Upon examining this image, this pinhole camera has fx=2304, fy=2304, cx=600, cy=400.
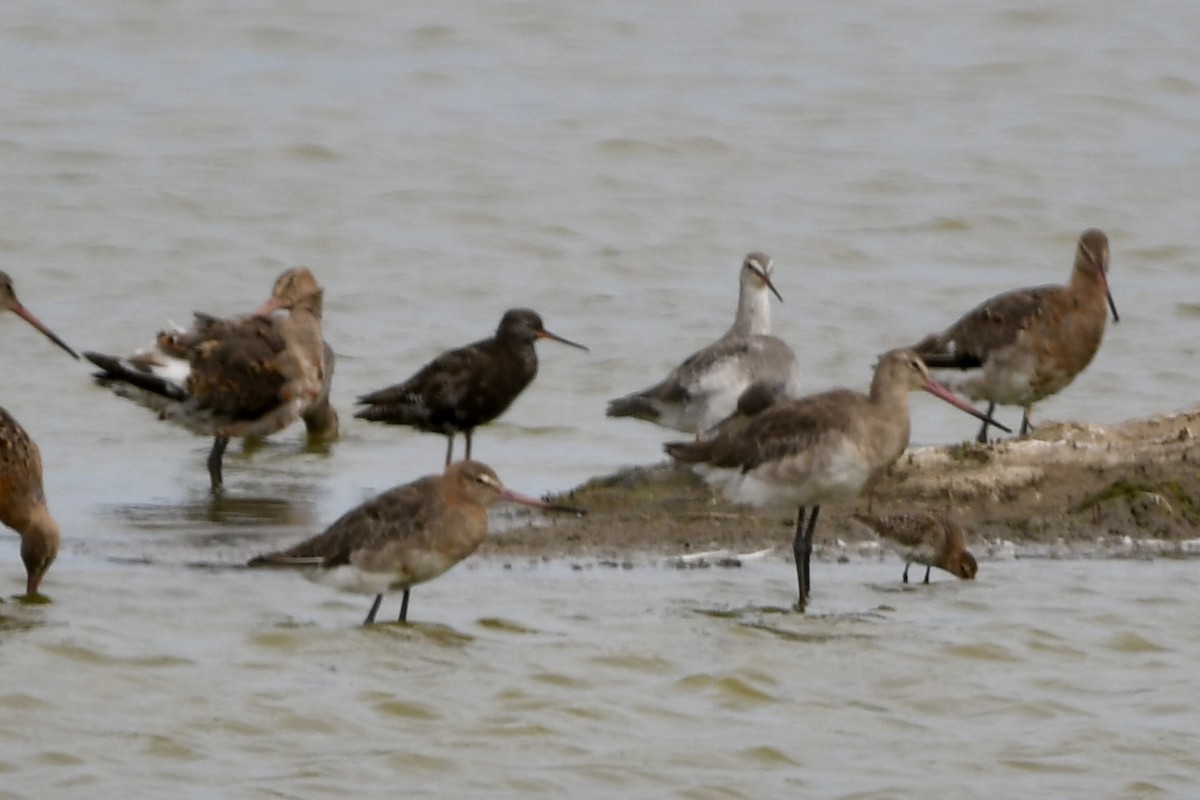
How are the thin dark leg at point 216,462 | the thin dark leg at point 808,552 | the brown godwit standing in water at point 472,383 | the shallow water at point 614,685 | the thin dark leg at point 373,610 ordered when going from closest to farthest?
the shallow water at point 614,685
the thin dark leg at point 373,610
the thin dark leg at point 808,552
the thin dark leg at point 216,462
the brown godwit standing in water at point 472,383

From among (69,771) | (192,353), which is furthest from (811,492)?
(192,353)

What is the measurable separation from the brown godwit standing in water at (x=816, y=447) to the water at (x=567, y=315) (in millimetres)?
397

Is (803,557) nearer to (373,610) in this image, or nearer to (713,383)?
(373,610)

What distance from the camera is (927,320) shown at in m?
16.6

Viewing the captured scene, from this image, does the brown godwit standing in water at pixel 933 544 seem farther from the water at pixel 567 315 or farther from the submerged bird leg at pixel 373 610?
the submerged bird leg at pixel 373 610

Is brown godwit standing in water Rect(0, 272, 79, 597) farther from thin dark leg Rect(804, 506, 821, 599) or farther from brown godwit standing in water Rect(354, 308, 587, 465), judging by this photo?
Result: thin dark leg Rect(804, 506, 821, 599)

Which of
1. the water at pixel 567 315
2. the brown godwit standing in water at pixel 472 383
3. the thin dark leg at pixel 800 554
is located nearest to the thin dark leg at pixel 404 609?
the water at pixel 567 315

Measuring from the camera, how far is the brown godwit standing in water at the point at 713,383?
38.4ft

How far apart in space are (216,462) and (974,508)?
407cm

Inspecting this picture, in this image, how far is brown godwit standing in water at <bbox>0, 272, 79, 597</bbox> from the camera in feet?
30.4

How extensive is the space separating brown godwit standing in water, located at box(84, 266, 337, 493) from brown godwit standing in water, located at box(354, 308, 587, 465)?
547mm

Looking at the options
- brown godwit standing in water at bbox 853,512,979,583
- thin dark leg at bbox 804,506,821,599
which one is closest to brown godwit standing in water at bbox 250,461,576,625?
thin dark leg at bbox 804,506,821,599

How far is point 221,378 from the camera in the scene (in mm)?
12359

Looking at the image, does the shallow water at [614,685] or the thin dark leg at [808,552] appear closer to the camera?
the shallow water at [614,685]
